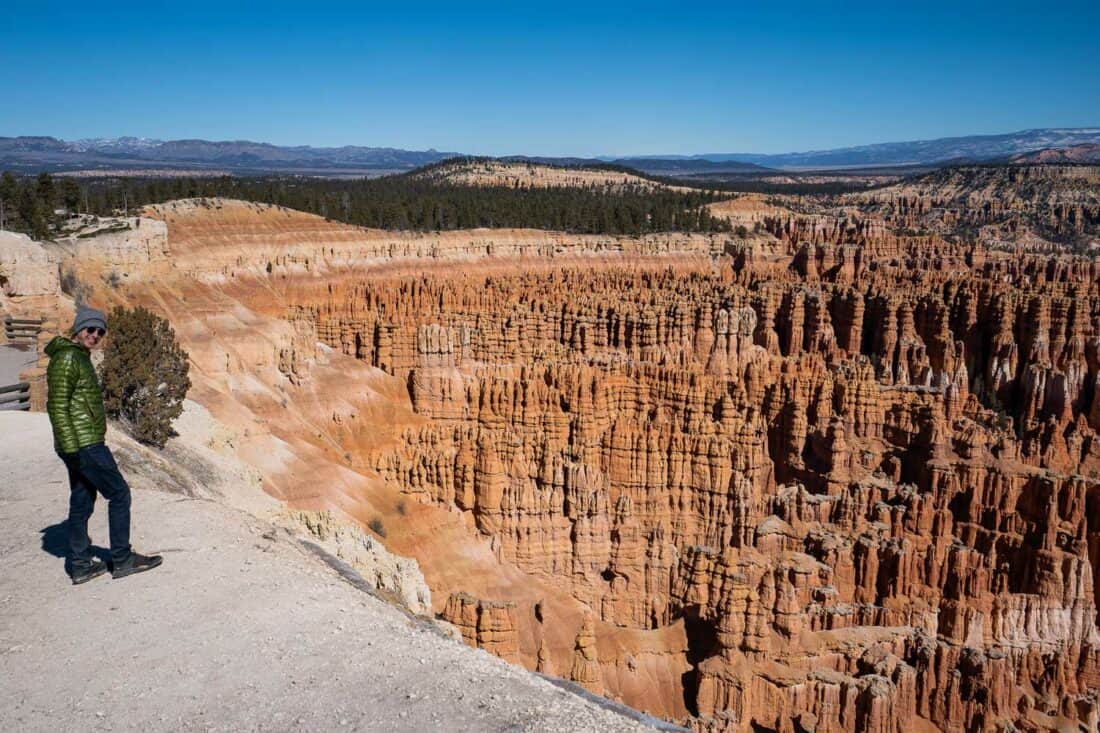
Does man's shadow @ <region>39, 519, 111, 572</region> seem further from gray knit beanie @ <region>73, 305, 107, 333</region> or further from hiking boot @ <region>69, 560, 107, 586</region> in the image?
gray knit beanie @ <region>73, 305, 107, 333</region>

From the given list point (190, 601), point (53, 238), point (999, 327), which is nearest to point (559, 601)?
point (190, 601)

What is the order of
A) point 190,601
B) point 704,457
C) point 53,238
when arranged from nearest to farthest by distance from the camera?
point 190,601
point 704,457
point 53,238

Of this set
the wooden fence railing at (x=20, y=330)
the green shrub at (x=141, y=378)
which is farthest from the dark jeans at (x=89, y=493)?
the wooden fence railing at (x=20, y=330)

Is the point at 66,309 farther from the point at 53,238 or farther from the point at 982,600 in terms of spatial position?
the point at 982,600

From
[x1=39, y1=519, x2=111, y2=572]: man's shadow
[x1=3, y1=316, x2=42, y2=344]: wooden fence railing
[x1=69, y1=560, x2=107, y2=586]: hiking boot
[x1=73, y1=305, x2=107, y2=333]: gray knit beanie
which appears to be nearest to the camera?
[x1=73, y1=305, x2=107, y2=333]: gray knit beanie

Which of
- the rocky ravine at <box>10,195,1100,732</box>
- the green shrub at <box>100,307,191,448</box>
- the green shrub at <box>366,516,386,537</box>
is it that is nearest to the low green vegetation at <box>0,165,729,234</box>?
the rocky ravine at <box>10,195,1100,732</box>

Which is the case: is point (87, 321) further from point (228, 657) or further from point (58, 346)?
point (228, 657)
